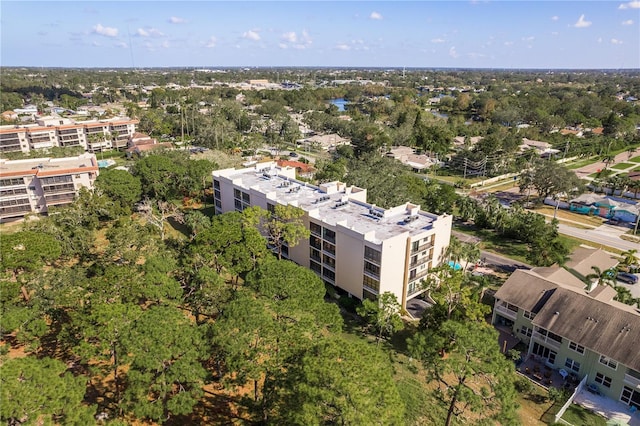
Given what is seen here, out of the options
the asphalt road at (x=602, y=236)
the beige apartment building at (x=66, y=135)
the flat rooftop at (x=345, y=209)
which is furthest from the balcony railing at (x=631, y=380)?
the beige apartment building at (x=66, y=135)

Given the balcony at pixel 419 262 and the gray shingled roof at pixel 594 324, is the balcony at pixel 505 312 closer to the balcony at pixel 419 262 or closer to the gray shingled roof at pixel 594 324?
the gray shingled roof at pixel 594 324

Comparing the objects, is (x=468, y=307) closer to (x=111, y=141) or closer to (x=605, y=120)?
(x=111, y=141)

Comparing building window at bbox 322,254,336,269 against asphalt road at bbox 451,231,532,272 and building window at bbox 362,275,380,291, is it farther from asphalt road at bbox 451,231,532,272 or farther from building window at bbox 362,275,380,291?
asphalt road at bbox 451,231,532,272

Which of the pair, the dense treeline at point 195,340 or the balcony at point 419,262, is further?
the balcony at point 419,262

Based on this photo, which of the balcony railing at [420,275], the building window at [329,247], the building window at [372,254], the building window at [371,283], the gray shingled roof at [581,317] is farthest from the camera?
the building window at [329,247]

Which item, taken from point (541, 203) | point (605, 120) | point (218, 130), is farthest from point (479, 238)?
point (605, 120)

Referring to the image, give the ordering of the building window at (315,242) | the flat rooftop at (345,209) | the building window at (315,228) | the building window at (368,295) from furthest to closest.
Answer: the building window at (315,242) → the building window at (315,228) → the flat rooftop at (345,209) → the building window at (368,295)

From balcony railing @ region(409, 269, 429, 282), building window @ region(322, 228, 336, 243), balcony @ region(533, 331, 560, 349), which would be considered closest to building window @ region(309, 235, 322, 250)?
building window @ region(322, 228, 336, 243)
